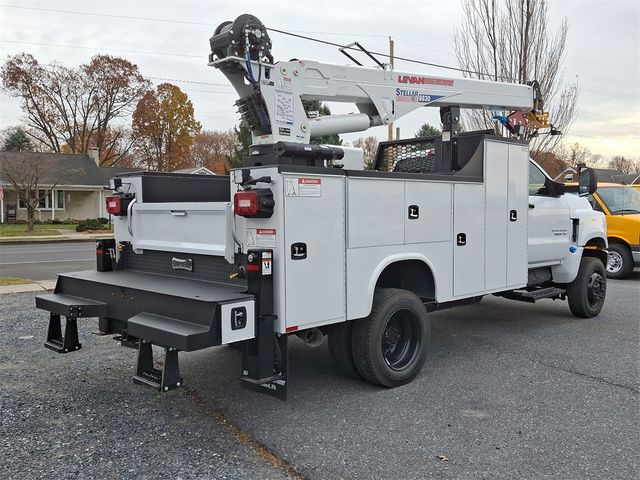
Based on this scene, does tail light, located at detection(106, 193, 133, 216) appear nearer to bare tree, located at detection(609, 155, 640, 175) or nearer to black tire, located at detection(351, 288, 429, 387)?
black tire, located at detection(351, 288, 429, 387)

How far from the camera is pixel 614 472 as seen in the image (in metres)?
3.62

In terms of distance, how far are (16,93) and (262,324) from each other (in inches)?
1967

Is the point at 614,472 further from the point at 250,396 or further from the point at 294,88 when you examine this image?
the point at 294,88

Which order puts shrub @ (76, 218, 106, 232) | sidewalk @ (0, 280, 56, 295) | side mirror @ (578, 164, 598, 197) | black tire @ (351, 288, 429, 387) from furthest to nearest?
shrub @ (76, 218, 106, 232), sidewalk @ (0, 280, 56, 295), side mirror @ (578, 164, 598, 197), black tire @ (351, 288, 429, 387)

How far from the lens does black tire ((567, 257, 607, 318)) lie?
316 inches

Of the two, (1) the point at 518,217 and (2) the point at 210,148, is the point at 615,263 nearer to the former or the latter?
(1) the point at 518,217

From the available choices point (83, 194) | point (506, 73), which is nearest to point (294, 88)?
point (506, 73)

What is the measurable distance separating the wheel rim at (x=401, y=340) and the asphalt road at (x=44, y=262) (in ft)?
30.9

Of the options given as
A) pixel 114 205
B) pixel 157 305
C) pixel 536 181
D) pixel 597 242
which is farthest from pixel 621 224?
pixel 157 305

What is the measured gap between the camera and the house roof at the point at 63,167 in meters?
31.8

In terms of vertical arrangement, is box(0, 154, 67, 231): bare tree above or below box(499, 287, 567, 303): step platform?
above

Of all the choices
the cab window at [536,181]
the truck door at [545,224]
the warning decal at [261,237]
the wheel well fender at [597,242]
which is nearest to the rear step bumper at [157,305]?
the warning decal at [261,237]

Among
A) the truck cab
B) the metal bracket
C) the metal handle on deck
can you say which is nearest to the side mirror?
the truck cab

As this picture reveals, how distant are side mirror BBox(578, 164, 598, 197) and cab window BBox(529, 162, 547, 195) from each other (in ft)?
1.52
